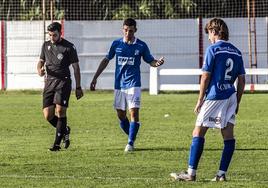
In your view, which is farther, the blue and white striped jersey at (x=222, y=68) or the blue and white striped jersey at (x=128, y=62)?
the blue and white striped jersey at (x=128, y=62)

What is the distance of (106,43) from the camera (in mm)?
37312

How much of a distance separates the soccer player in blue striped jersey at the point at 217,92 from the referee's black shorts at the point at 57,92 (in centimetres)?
440

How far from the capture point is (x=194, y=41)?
3731cm

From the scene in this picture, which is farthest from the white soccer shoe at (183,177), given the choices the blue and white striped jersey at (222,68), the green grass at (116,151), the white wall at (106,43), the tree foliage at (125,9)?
the tree foliage at (125,9)

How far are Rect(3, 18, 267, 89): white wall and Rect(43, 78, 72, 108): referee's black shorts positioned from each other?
20.8m

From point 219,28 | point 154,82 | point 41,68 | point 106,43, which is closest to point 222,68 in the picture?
point 219,28

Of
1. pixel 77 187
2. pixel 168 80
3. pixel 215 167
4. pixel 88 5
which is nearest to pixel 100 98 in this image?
pixel 168 80

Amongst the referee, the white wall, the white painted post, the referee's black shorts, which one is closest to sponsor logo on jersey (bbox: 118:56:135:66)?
the referee

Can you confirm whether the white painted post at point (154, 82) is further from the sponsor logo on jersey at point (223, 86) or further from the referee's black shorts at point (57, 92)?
the sponsor logo on jersey at point (223, 86)

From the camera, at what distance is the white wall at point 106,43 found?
37094 mm

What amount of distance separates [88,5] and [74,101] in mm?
9369

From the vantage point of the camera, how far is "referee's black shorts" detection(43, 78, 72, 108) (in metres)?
15.9

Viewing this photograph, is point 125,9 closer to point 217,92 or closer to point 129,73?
point 129,73

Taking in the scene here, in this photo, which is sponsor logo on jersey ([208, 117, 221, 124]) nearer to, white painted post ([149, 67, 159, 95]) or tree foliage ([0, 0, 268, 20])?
white painted post ([149, 67, 159, 95])
